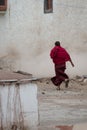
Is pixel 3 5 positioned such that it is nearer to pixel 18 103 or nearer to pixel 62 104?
pixel 62 104

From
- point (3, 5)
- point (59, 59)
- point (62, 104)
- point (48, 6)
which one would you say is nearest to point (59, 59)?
point (59, 59)

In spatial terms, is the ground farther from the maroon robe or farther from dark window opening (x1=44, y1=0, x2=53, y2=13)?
dark window opening (x1=44, y1=0, x2=53, y2=13)

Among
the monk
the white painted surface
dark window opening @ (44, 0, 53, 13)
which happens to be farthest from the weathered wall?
the white painted surface

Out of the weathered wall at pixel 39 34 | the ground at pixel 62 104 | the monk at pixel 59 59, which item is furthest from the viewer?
the weathered wall at pixel 39 34

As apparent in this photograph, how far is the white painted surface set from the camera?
7.97 metres

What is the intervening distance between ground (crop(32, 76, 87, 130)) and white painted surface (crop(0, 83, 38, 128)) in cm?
34

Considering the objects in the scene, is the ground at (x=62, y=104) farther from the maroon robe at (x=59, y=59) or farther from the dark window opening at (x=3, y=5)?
the dark window opening at (x=3, y=5)

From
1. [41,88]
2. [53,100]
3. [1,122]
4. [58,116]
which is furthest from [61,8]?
[1,122]

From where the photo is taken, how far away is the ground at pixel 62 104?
992 centimetres

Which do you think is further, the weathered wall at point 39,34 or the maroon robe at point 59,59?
the weathered wall at point 39,34

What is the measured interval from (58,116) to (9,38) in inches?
385

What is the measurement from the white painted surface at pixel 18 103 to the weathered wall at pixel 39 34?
422 inches

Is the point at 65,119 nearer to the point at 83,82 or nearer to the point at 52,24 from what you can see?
the point at 83,82

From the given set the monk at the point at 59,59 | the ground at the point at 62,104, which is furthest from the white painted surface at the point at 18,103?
the monk at the point at 59,59
